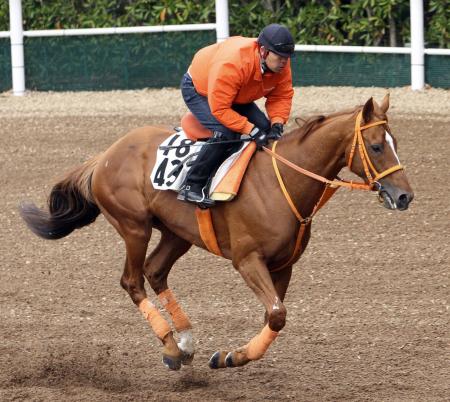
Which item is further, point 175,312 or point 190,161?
point 175,312

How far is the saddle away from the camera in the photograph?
21.6ft

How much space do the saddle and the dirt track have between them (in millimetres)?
1129

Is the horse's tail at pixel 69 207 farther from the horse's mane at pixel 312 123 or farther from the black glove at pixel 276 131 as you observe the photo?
the horse's mane at pixel 312 123

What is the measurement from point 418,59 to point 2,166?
5.22 meters

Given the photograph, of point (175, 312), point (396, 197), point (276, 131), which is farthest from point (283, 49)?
point (175, 312)

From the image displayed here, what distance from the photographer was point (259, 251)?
648cm

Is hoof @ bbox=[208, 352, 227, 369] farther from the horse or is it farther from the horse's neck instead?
the horse's neck

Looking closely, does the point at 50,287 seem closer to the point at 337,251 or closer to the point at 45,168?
the point at 337,251

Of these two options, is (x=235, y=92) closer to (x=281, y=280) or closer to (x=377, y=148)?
(x=377, y=148)

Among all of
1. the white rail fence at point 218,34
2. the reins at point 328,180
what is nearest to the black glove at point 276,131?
the reins at point 328,180

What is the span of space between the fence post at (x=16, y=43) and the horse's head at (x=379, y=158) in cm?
982

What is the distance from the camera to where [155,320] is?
7000 mm

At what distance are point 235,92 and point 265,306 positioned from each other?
1214 millimetres

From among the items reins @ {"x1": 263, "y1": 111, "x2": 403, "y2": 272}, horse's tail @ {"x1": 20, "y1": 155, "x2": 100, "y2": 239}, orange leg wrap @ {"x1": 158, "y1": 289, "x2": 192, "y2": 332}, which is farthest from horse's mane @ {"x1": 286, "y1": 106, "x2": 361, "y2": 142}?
horse's tail @ {"x1": 20, "y1": 155, "x2": 100, "y2": 239}
